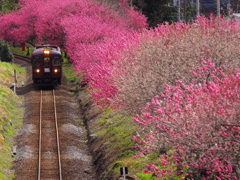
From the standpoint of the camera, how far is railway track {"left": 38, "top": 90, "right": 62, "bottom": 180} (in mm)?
25656

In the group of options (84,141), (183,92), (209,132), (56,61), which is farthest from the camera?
(56,61)

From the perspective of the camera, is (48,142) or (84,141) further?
(84,141)

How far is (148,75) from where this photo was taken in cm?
2156

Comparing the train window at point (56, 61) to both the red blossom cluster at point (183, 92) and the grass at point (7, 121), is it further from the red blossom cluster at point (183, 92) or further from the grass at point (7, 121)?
the grass at point (7, 121)

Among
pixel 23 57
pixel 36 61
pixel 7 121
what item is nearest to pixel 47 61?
pixel 36 61

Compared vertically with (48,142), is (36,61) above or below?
above

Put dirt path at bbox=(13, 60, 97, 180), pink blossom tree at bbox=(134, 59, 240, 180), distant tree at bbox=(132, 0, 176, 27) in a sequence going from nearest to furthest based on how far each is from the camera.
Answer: pink blossom tree at bbox=(134, 59, 240, 180)
dirt path at bbox=(13, 60, 97, 180)
distant tree at bbox=(132, 0, 176, 27)

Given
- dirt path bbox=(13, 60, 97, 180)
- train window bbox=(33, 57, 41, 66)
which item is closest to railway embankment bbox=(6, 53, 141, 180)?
dirt path bbox=(13, 60, 97, 180)

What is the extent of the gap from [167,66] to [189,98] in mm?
7175

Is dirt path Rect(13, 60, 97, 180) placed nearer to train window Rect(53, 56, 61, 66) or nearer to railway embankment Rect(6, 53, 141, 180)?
railway embankment Rect(6, 53, 141, 180)

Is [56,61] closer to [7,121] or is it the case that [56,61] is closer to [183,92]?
[7,121]

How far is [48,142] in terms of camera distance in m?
30.7

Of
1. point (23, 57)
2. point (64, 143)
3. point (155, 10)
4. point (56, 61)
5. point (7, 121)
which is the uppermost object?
point (155, 10)

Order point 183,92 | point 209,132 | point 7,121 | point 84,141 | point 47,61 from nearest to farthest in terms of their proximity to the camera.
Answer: point 209,132 → point 183,92 → point 84,141 → point 7,121 → point 47,61
